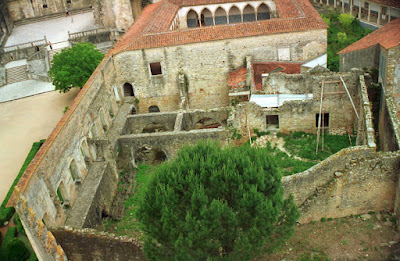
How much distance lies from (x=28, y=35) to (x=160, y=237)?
1347 inches

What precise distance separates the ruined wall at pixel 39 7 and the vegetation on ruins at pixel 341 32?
25.8m

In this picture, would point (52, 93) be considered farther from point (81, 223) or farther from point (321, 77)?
point (321, 77)

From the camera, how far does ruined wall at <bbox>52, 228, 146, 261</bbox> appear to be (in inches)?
587

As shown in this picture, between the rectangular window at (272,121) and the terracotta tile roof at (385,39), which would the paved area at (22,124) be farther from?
the terracotta tile roof at (385,39)

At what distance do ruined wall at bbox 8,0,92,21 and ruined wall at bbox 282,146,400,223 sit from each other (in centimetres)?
3742

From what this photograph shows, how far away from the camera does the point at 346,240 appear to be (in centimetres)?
1560

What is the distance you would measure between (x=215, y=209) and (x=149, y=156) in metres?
12.4

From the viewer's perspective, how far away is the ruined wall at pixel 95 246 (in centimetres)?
1492

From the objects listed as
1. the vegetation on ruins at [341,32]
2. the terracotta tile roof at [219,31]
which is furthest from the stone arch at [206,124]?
the vegetation on ruins at [341,32]

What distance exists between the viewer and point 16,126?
2809 centimetres

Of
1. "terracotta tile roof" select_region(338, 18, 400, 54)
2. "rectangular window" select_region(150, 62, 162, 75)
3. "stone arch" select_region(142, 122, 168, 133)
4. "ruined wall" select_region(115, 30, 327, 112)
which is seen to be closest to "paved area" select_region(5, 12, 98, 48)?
"rectangular window" select_region(150, 62, 162, 75)

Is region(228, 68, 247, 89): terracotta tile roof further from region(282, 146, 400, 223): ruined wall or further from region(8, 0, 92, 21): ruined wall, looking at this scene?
region(8, 0, 92, 21): ruined wall

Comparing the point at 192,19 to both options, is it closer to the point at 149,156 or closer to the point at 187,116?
the point at 187,116

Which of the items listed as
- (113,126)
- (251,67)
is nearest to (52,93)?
(113,126)
